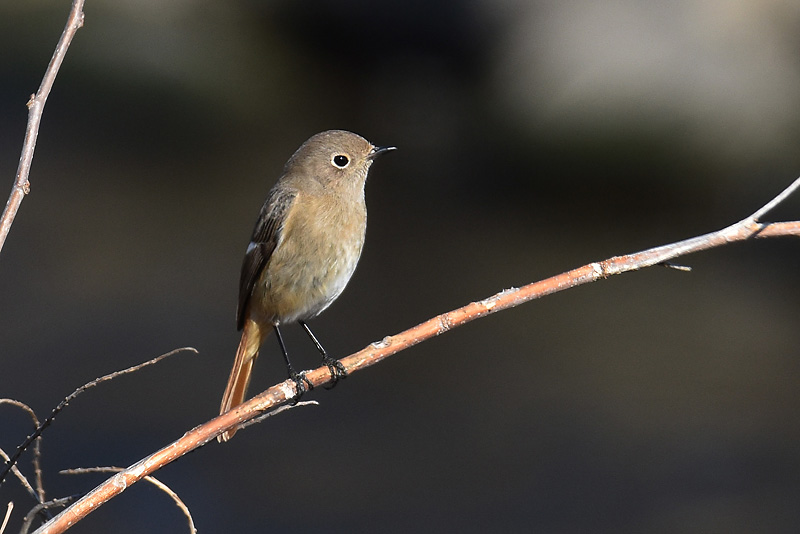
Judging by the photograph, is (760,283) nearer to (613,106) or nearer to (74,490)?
(613,106)

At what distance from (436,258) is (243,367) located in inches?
245

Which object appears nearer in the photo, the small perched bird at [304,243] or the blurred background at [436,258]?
the small perched bird at [304,243]

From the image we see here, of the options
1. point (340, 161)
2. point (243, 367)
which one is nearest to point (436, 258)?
point (340, 161)

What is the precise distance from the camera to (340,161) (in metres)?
4.25

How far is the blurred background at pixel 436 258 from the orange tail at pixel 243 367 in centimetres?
276

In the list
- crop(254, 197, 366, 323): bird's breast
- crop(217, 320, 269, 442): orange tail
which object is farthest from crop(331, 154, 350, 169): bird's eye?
crop(217, 320, 269, 442): orange tail

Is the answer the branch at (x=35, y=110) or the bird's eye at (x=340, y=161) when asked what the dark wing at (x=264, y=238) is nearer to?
the bird's eye at (x=340, y=161)

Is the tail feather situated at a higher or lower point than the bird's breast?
lower

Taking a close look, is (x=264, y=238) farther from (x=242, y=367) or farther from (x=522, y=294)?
(x=522, y=294)

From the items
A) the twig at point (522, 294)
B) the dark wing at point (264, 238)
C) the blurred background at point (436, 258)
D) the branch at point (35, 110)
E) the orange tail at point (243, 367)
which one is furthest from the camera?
the blurred background at point (436, 258)

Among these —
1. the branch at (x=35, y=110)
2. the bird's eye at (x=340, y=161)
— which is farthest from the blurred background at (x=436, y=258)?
the branch at (x=35, y=110)

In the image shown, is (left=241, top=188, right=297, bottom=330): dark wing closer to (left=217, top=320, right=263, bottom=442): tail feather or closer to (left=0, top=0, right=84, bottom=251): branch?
(left=217, top=320, right=263, bottom=442): tail feather

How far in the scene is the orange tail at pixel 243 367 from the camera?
403 centimetres

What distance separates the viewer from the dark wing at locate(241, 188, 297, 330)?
13.7 feet
